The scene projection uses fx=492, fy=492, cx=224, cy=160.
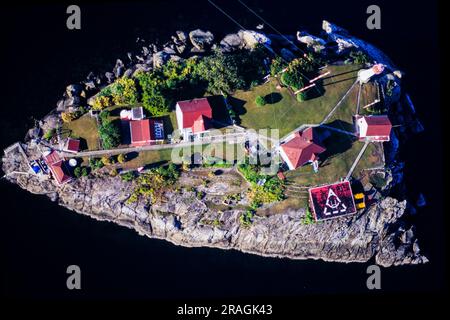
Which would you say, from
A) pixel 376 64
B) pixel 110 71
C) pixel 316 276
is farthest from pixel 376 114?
pixel 110 71

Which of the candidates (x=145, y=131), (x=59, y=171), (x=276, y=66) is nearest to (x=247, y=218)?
(x=145, y=131)

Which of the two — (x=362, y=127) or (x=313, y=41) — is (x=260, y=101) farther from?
(x=362, y=127)

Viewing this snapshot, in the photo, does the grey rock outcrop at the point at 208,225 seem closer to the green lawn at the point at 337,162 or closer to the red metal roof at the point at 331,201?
the red metal roof at the point at 331,201

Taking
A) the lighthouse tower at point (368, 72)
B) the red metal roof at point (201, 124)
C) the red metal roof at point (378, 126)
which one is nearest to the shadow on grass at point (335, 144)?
the red metal roof at point (378, 126)

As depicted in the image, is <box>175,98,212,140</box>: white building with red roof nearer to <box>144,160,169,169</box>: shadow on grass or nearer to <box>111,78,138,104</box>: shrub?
<box>144,160,169,169</box>: shadow on grass

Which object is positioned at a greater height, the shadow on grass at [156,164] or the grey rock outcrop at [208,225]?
the shadow on grass at [156,164]

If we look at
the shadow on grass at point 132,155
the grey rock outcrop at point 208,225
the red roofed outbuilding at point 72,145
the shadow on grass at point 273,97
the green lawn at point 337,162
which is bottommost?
the grey rock outcrop at point 208,225
